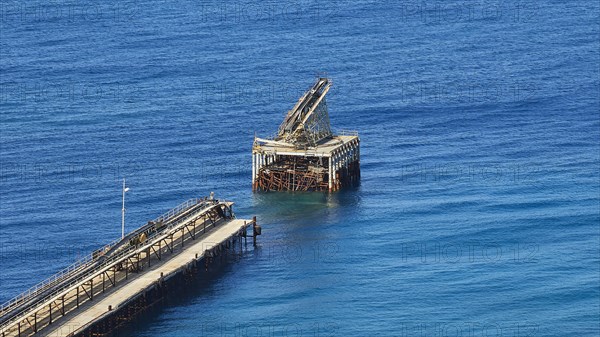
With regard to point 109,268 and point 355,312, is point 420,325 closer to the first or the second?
point 355,312

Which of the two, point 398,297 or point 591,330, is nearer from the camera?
point 591,330

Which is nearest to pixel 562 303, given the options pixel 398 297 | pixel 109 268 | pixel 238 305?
pixel 398 297

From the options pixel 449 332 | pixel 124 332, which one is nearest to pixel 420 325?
pixel 449 332

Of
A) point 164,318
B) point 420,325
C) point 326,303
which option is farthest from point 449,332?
point 164,318

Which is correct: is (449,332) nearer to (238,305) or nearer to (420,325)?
(420,325)

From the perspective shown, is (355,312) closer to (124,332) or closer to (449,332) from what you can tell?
(449,332)
